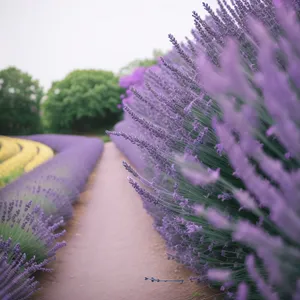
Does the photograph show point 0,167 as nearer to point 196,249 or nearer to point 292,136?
point 196,249

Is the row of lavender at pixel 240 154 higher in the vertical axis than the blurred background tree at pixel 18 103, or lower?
lower

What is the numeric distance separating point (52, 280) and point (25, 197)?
1652 millimetres

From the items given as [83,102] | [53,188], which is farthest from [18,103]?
[53,188]

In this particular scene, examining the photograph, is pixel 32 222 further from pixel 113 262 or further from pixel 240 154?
pixel 240 154

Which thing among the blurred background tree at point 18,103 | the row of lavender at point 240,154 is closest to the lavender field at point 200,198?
the row of lavender at point 240,154

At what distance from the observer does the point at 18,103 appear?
2764cm

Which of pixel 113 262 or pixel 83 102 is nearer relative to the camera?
pixel 113 262

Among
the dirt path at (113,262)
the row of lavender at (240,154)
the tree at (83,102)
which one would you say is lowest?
the dirt path at (113,262)

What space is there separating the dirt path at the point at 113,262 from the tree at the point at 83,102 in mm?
24600

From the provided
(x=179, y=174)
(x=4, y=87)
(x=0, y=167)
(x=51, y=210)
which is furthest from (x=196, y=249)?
(x=4, y=87)

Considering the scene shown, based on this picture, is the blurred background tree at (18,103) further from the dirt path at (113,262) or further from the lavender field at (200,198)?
the dirt path at (113,262)

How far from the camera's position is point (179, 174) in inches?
93.7

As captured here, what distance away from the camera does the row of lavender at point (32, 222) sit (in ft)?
8.27

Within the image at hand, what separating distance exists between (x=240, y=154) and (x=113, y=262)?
3.30 m
